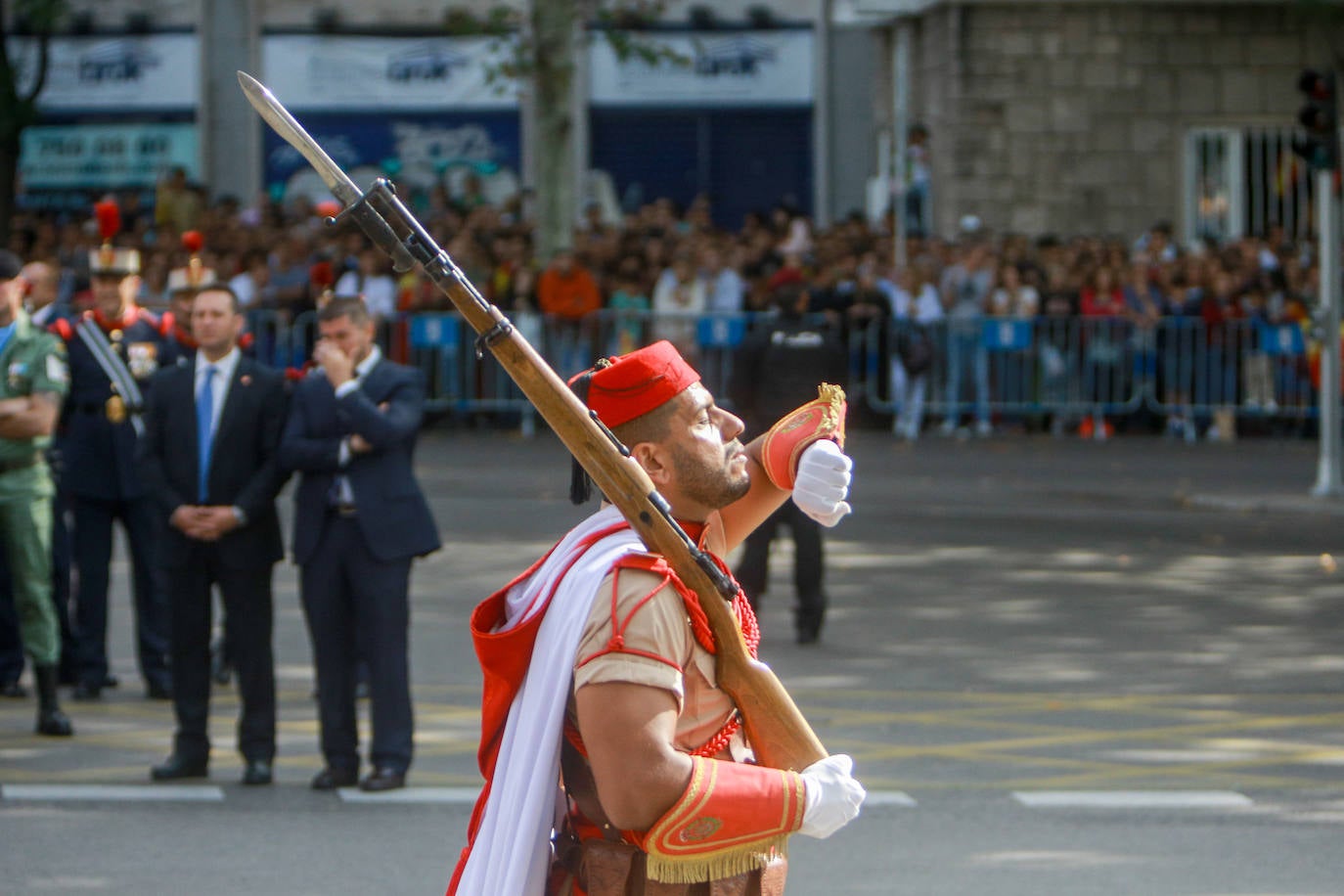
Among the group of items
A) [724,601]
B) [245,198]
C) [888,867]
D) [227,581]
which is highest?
[245,198]

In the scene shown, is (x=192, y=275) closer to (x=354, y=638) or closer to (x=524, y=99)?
(x=354, y=638)

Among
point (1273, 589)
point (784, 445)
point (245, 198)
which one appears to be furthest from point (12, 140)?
point (784, 445)

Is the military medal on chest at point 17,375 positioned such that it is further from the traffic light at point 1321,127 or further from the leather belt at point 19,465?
the traffic light at point 1321,127

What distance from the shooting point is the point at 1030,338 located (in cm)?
2100

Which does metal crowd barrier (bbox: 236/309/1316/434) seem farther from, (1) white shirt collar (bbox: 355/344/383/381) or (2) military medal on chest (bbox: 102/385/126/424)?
(1) white shirt collar (bbox: 355/344/383/381)

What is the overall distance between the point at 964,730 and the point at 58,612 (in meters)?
4.22

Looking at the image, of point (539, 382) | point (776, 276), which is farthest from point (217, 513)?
point (776, 276)

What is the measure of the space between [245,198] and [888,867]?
93.9 feet

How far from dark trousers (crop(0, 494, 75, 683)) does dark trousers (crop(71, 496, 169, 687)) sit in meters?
0.07

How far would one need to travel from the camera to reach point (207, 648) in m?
8.23

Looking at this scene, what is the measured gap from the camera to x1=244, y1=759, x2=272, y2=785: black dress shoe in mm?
8031

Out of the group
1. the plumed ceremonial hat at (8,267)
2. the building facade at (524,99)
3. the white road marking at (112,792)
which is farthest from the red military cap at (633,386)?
the building facade at (524,99)

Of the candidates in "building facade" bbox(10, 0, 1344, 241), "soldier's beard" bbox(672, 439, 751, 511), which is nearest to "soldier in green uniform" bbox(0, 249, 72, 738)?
"soldier's beard" bbox(672, 439, 751, 511)

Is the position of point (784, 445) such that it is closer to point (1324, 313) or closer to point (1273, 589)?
point (1273, 589)
